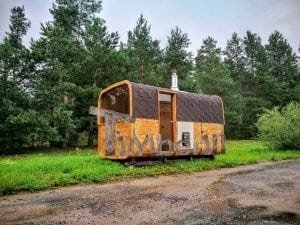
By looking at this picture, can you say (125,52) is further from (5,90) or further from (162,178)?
(162,178)

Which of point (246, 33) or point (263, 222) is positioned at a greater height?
point (246, 33)

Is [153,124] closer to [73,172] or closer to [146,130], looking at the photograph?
[146,130]

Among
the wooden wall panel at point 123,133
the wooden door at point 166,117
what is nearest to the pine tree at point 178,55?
the wooden door at point 166,117

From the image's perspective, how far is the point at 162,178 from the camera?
10.7 metres

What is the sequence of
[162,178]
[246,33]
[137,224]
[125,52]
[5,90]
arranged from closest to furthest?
[137,224] → [162,178] → [5,90] → [125,52] → [246,33]

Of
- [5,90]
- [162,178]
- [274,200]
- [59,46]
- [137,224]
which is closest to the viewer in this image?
[137,224]

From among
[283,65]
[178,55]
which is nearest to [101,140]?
[178,55]

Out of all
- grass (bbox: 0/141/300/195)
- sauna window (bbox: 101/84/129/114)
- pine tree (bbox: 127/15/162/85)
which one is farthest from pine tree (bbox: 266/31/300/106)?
sauna window (bbox: 101/84/129/114)

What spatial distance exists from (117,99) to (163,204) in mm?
7678

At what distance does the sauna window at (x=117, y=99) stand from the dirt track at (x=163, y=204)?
4.32 metres

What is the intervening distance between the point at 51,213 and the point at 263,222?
366 cm

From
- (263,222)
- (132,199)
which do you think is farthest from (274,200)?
(132,199)

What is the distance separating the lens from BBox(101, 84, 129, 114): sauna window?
13.4 metres

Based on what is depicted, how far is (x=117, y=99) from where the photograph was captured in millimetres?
13805
